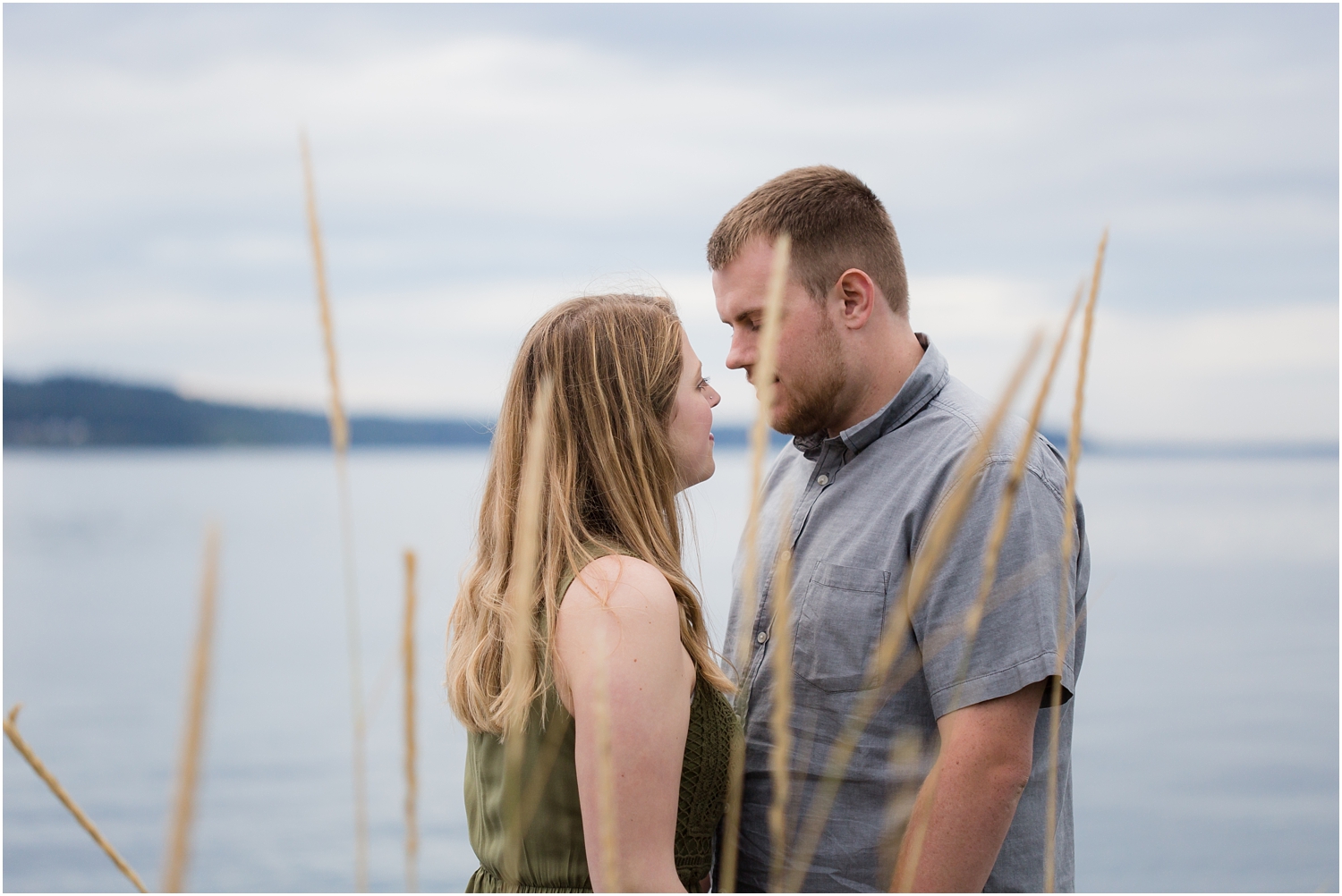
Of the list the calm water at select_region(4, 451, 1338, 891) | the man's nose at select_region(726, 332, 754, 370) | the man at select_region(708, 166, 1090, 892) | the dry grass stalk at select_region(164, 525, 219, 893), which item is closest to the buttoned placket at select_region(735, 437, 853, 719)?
the man at select_region(708, 166, 1090, 892)

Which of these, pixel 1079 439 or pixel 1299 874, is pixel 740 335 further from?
pixel 1299 874

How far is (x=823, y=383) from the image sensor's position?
245cm

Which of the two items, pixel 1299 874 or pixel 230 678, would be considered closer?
pixel 1299 874

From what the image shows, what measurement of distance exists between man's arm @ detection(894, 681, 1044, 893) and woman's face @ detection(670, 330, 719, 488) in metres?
0.75

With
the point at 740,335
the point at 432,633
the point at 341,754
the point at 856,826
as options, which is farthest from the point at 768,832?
the point at 432,633

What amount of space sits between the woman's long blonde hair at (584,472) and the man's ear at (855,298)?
18.6 inches

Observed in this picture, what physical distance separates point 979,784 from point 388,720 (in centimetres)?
1217

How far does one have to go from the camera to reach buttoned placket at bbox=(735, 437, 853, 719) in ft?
7.70

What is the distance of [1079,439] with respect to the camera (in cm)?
87

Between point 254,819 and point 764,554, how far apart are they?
26.6ft

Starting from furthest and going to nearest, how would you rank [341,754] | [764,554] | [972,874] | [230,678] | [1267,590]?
[1267,590], [230,678], [341,754], [764,554], [972,874]

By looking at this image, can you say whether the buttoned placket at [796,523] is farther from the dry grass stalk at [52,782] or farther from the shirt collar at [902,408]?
the dry grass stalk at [52,782]

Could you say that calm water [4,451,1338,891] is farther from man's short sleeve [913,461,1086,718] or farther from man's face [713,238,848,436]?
man's face [713,238,848,436]

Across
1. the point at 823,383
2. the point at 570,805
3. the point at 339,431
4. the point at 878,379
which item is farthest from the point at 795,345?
the point at 339,431
